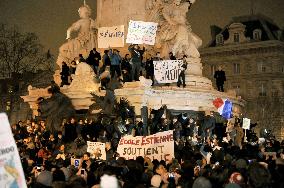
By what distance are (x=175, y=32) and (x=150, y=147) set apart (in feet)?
43.0

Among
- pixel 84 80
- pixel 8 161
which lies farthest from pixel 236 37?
pixel 8 161

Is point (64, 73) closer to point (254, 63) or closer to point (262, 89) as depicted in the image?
point (262, 89)

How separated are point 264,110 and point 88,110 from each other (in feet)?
123

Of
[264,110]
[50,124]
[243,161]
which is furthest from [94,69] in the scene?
[264,110]

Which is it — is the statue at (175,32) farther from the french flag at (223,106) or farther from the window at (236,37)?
the window at (236,37)

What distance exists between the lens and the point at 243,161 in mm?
10156

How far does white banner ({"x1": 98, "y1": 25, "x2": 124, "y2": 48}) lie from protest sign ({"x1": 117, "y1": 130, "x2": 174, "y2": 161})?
40.8ft

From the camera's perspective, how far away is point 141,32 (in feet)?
81.4

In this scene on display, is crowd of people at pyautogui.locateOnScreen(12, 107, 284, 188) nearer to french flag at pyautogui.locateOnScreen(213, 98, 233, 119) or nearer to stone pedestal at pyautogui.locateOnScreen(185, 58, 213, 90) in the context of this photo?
french flag at pyautogui.locateOnScreen(213, 98, 233, 119)

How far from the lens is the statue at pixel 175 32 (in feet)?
84.6

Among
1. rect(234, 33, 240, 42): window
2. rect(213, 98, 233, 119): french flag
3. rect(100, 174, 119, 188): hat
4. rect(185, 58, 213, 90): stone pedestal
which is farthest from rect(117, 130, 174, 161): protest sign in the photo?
rect(234, 33, 240, 42): window

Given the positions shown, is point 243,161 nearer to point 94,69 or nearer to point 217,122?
point 217,122

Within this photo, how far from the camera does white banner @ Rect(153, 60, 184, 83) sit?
76.2 feet

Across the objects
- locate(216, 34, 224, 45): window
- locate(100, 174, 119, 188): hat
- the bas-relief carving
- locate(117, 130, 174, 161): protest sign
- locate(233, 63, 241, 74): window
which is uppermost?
locate(216, 34, 224, 45): window
